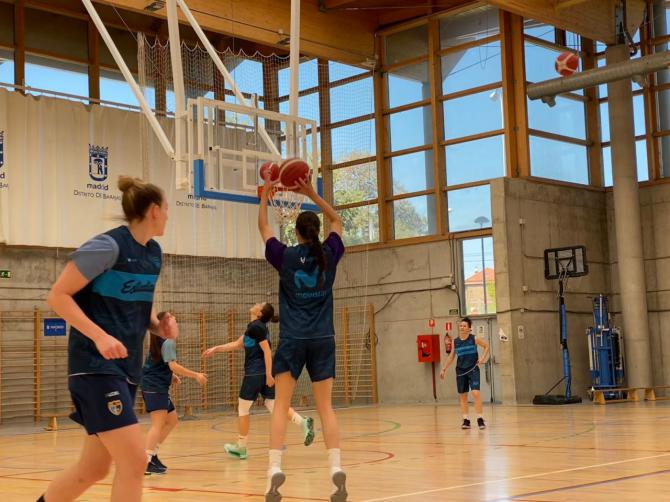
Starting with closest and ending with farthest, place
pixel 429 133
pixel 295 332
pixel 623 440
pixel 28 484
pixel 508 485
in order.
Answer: pixel 295 332 < pixel 508 485 < pixel 28 484 < pixel 623 440 < pixel 429 133

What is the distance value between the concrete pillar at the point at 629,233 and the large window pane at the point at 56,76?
13099 millimetres

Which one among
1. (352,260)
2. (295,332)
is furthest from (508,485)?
(352,260)

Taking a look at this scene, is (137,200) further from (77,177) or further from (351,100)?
(351,100)

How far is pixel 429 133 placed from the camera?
25484 mm

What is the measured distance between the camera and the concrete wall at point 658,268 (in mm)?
23766

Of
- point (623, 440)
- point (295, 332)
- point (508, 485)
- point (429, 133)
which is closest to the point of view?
point (295, 332)

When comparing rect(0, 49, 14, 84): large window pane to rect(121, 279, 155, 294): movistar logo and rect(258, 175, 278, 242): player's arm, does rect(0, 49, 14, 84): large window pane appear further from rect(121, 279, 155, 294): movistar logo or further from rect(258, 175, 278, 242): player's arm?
rect(121, 279, 155, 294): movistar logo

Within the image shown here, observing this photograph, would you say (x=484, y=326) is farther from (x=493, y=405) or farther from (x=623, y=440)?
(x=623, y=440)

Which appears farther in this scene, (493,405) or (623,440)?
(493,405)

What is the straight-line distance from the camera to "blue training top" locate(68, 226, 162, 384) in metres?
4.25

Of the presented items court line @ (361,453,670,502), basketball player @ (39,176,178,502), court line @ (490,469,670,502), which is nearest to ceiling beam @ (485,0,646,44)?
court line @ (361,453,670,502)

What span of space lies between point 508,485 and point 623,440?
4699mm

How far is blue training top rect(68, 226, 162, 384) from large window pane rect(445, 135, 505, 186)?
2030cm

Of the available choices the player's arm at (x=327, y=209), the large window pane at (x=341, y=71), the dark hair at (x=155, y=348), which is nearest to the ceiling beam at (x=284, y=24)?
the large window pane at (x=341, y=71)
